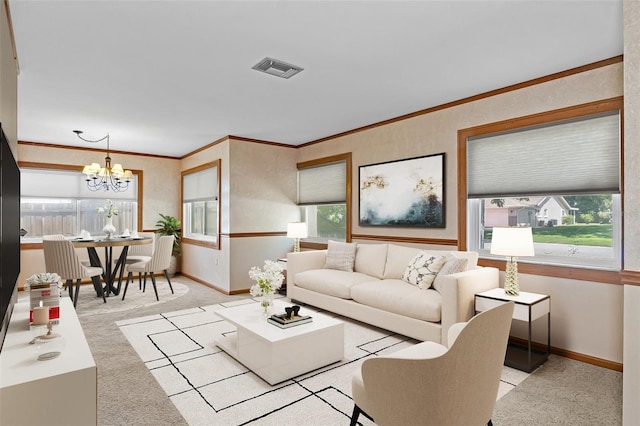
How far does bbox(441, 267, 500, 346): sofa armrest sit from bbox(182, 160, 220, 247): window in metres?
4.02

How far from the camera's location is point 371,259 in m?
4.56

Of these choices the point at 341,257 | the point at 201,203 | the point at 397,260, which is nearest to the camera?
the point at 397,260

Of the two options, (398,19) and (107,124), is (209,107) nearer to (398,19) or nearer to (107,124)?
(107,124)

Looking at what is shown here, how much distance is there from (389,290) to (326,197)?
8.10ft

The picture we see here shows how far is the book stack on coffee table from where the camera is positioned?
9.50 ft

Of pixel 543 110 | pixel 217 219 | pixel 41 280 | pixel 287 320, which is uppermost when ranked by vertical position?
pixel 543 110

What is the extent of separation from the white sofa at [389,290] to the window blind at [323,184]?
104 centimetres

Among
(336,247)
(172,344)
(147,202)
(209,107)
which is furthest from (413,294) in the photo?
(147,202)

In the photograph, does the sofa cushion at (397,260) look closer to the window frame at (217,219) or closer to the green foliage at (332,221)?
the green foliage at (332,221)

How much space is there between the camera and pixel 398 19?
233 centimetres

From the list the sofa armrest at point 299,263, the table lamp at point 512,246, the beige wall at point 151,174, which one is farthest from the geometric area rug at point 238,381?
the beige wall at point 151,174

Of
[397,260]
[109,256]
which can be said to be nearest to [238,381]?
[397,260]

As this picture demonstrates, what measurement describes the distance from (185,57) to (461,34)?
6.85ft

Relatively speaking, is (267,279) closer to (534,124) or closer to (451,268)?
(451,268)
